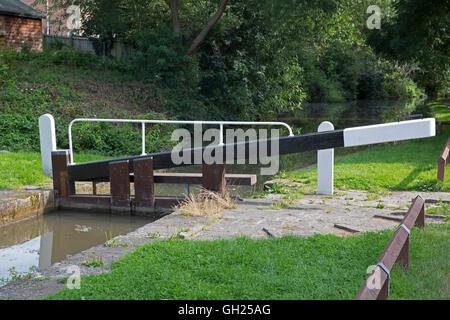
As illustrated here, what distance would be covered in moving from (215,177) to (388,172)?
431 cm

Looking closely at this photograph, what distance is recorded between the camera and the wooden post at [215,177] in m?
8.03

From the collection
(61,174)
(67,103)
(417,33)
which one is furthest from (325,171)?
(67,103)

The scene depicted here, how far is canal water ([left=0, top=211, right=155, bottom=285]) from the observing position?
21.4 ft

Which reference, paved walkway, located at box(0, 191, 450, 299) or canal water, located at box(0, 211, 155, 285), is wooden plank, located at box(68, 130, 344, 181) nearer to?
canal water, located at box(0, 211, 155, 285)

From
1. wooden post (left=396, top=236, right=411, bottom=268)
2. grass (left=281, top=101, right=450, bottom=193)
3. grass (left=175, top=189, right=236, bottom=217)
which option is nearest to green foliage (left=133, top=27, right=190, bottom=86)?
grass (left=281, top=101, right=450, bottom=193)

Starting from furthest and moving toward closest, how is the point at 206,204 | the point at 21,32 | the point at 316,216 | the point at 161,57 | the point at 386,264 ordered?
1. the point at 21,32
2. the point at 161,57
3. the point at 206,204
4. the point at 316,216
5. the point at 386,264

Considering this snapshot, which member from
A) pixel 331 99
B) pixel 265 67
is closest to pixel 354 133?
pixel 265 67

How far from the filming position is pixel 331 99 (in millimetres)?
53375

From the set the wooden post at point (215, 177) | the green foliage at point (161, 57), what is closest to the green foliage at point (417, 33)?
the green foliage at point (161, 57)

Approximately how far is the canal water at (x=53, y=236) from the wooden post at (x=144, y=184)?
0.75 feet

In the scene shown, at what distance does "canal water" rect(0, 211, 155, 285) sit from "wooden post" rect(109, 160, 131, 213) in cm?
19

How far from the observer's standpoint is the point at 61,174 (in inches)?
361

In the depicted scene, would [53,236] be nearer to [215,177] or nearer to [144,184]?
[144,184]
